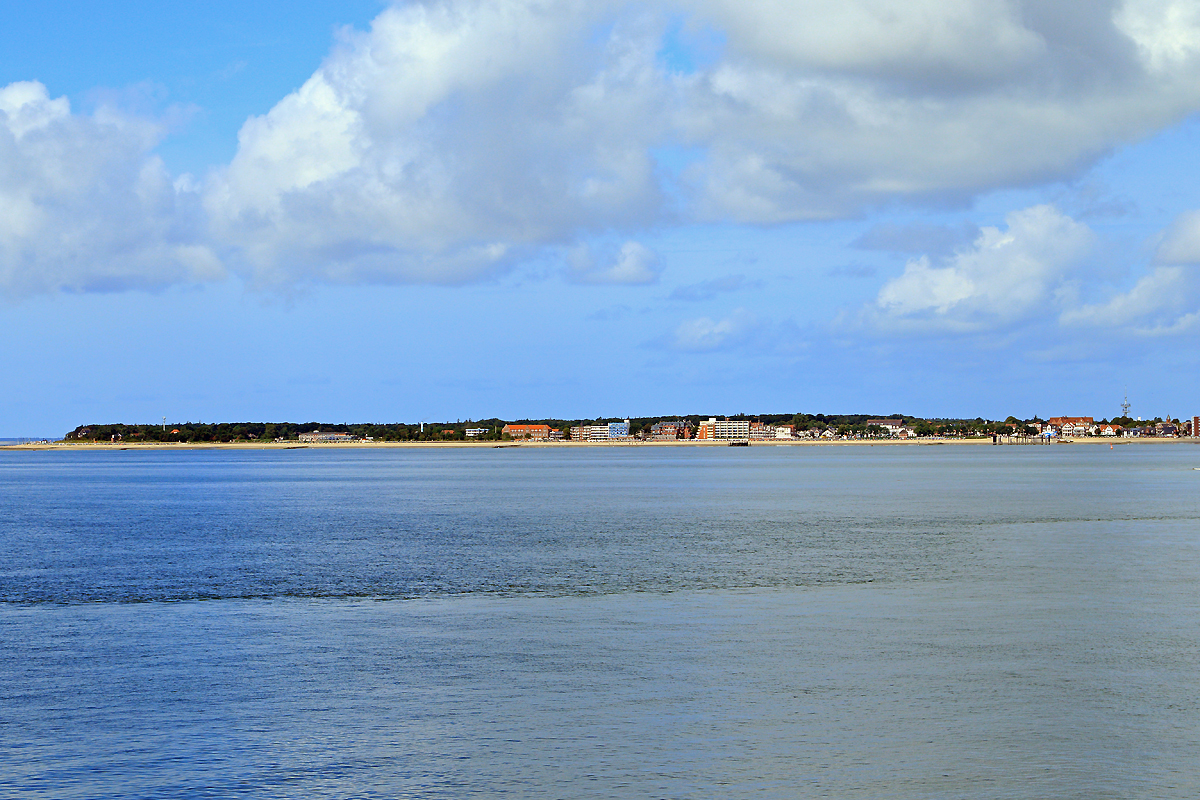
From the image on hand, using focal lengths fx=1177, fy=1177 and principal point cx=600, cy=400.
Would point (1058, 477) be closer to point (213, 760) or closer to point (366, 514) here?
point (366, 514)

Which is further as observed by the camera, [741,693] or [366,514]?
[366,514]

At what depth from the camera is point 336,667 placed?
20.5 meters

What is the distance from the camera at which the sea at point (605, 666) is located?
14.2m

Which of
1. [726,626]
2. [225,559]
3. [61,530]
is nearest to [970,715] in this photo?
[726,626]

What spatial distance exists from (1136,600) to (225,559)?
90.3ft

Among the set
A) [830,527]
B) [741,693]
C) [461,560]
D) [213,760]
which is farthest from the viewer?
[830,527]

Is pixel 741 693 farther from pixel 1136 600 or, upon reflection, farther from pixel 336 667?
pixel 1136 600

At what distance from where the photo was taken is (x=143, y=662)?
828 inches

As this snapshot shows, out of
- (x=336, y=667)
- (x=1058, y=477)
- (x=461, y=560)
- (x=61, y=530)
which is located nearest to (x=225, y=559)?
(x=461, y=560)

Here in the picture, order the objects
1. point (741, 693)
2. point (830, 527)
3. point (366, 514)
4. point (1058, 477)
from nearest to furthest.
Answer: point (741, 693) < point (830, 527) < point (366, 514) < point (1058, 477)

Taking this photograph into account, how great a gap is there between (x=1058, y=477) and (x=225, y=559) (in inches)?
3274

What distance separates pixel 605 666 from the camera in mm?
20469

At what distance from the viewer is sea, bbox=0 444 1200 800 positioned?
14.2 meters

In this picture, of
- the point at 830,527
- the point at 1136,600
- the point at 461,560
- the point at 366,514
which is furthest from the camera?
the point at 366,514
